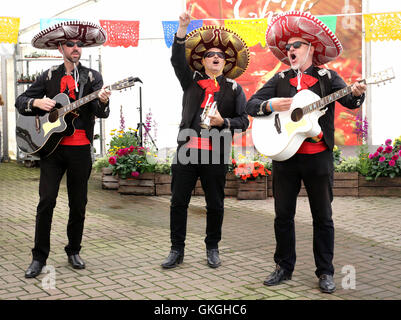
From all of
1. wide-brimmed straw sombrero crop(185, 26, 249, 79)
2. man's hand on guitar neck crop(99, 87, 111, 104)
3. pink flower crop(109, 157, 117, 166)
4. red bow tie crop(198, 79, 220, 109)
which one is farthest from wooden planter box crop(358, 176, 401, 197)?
man's hand on guitar neck crop(99, 87, 111, 104)

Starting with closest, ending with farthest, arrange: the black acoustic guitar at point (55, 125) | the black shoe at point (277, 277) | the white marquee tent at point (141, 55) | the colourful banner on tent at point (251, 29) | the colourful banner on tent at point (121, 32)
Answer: the black shoe at point (277, 277) < the black acoustic guitar at point (55, 125) < the colourful banner on tent at point (251, 29) < the colourful banner on tent at point (121, 32) < the white marquee tent at point (141, 55)

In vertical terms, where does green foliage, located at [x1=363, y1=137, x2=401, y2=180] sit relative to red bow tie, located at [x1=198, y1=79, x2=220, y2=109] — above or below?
below

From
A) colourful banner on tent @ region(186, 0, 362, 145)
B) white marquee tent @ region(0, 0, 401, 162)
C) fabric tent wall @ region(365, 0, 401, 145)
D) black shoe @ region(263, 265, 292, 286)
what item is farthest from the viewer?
white marquee tent @ region(0, 0, 401, 162)

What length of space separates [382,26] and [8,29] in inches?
256

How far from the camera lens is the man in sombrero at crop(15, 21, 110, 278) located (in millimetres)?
5109

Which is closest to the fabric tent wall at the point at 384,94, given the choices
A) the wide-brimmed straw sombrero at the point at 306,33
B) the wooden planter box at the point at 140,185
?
the wooden planter box at the point at 140,185

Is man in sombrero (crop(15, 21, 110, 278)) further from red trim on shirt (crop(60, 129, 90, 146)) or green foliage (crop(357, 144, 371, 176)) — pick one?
green foliage (crop(357, 144, 371, 176))

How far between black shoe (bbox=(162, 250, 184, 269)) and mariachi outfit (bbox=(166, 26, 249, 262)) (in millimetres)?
39

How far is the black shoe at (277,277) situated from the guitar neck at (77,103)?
2.01m

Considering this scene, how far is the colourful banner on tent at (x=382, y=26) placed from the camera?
9.52m

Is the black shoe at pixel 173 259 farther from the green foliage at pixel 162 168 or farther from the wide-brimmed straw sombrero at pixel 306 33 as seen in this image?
the green foliage at pixel 162 168

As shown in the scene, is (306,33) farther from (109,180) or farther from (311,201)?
(109,180)

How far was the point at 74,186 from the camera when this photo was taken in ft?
17.2

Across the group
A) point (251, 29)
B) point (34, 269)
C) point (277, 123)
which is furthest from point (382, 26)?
point (34, 269)
